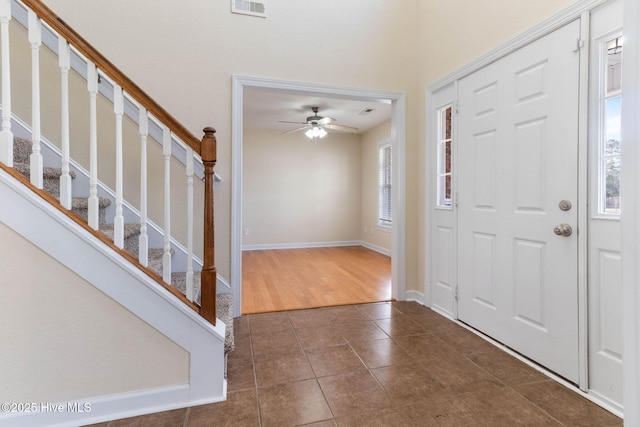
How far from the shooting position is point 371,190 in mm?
6590

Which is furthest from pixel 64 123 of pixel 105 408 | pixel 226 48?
pixel 226 48

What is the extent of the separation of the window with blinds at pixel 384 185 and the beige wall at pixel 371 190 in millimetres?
114

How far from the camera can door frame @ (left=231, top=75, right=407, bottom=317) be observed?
8.89 feet

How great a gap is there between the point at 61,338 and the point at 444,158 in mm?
2990

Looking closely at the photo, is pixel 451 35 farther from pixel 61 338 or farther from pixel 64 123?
pixel 61 338

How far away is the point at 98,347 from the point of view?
1.46 meters

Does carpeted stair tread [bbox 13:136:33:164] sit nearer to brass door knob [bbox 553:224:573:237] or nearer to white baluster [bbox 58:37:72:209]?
white baluster [bbox 58:37:72:209]

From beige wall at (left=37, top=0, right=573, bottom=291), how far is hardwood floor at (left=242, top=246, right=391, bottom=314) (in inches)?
23.4

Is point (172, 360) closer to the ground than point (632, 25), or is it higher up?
closer to the ground

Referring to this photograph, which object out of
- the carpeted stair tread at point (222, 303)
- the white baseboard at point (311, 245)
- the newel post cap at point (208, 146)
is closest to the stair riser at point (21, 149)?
the carpeted stair tread at point (222, 303)

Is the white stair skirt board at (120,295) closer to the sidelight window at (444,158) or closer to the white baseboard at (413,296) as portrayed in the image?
the white baseboard at (413,296)

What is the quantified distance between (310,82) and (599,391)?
3.01m

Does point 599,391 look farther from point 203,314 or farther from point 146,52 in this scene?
point 146,52

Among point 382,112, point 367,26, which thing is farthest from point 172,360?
point 382,112
